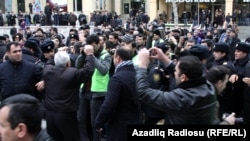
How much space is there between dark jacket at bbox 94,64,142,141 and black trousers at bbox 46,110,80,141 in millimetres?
615

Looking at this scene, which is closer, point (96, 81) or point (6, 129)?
point (6, 129)

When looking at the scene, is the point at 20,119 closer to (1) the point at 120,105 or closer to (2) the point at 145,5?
(1) the point at 120,105

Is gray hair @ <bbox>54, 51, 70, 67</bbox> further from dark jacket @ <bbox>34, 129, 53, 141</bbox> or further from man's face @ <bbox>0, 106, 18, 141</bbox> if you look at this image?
man's face @ <bbox>0, 106, 18, 141</bbox>

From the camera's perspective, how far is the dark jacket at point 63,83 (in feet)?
17.9

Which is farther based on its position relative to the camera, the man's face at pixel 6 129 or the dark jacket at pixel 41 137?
the dark jacket at pixel 41 137

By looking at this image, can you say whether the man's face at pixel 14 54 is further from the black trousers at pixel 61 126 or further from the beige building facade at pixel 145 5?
the beige building facade at pixel 145 5

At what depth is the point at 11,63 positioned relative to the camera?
618 centimetres

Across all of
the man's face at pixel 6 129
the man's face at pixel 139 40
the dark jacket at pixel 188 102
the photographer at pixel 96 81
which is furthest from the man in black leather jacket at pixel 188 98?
the man's face at pixel 139 40

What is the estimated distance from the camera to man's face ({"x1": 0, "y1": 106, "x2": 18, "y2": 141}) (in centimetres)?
260

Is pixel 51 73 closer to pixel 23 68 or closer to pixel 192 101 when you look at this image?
pixel 23 68

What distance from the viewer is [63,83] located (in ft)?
17.9

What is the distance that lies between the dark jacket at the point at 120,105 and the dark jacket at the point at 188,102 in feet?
4.96

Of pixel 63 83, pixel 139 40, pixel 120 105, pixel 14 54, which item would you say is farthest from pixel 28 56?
pixel 139 40

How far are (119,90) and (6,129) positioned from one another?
96.2 inches
